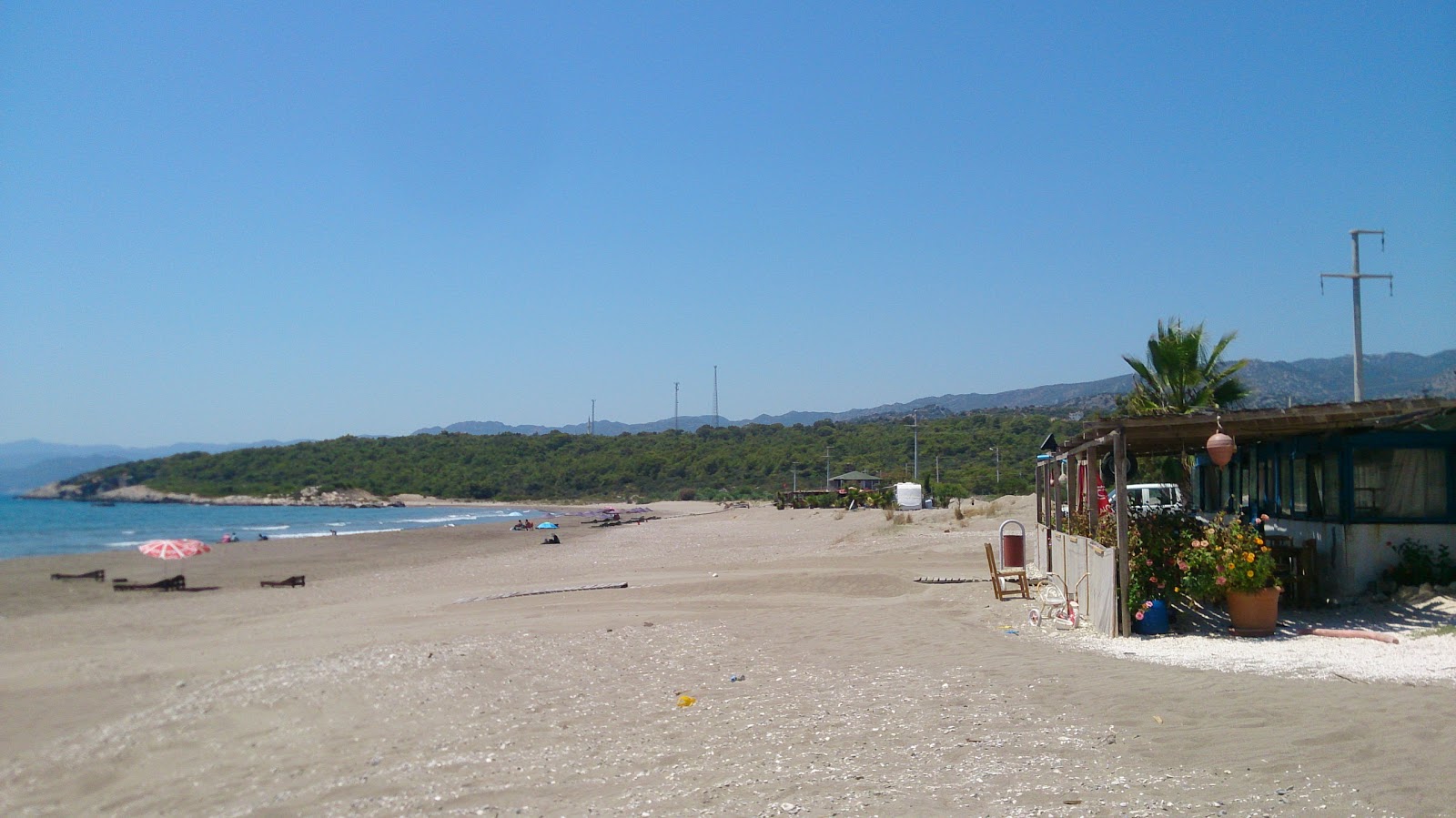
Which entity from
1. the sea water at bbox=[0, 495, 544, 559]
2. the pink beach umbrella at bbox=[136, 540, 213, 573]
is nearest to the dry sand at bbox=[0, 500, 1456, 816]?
the pink beach umbrella at bbox=[136, 540, 213, 573]

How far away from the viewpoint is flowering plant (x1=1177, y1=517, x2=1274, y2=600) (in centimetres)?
995

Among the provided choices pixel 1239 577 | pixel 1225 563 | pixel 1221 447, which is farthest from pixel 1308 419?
pixel 1239 577

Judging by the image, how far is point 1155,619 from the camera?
10.5 metres

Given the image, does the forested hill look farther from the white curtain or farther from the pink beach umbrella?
the white curtain

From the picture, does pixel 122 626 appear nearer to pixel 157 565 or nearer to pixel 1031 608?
pixel 1031 608

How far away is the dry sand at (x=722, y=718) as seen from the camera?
5.82 m

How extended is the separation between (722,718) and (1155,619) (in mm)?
5234

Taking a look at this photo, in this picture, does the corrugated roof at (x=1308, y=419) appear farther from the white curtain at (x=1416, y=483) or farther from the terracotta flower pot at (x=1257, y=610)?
the terracotta flower pot at (x=1257, y=610)

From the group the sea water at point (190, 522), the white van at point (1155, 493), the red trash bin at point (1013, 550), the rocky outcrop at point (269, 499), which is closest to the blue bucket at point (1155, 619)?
the red trash bin at point (1013, 550)

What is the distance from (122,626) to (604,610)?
28.1 ft

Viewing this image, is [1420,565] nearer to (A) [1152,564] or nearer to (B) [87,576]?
(A) [1152,564]

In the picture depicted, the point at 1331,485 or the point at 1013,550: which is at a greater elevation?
the point at 1331,485

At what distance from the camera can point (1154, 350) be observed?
2095 centimetres

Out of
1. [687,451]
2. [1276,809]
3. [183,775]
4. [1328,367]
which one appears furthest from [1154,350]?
[1328,367]
